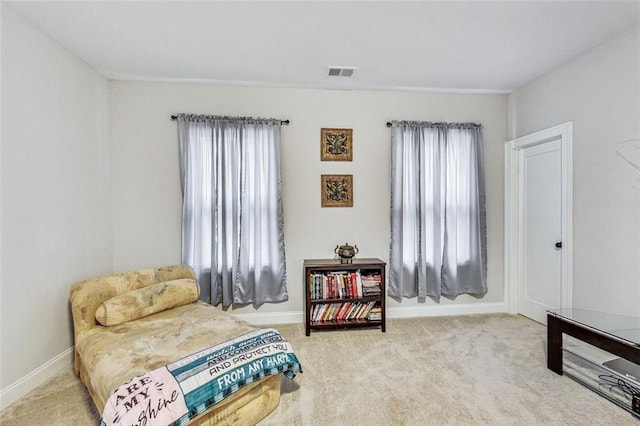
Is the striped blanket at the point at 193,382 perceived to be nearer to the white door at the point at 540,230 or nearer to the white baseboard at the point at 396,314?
the white baseboard at the point at 396,314

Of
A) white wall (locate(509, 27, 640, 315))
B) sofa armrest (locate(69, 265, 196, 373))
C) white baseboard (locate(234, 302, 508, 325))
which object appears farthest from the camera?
white baseboard (locate(234, 302, 508, 325))

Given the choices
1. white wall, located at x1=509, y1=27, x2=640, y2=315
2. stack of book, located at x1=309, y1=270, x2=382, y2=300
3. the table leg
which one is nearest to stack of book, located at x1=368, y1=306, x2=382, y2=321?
stack of book, located at x1=309, y1=270, x2=382, y2=300

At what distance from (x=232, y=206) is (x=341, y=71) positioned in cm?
175

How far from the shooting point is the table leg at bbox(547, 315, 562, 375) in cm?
231

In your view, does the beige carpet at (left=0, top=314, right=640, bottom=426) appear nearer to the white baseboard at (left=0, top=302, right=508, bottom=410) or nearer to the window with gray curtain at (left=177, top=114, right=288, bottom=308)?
the white baseboard at (left=0, top=302, right=508, bottom=410)

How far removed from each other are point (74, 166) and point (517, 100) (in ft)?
14.9

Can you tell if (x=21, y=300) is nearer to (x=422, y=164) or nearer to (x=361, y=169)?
(x=361, y=169)

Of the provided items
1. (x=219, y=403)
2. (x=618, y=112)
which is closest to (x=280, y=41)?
(x=219, y=403)

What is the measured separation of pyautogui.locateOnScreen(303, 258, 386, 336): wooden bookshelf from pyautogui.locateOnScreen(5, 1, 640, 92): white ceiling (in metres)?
1.95

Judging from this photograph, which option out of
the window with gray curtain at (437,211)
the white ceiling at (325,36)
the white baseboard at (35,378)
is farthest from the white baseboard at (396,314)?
the white ceiling at (325,36)

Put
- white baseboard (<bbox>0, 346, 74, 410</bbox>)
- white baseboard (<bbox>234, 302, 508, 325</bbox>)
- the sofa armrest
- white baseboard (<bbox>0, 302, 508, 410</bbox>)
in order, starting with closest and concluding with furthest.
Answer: white baseboard (<bbox>0, 346, 74, 410</bbox>)
the sofa armrest
white baseboard (<bbox>0, 302, 508, 410</bbox>)
white baseboard (<bbox>234, 302, 508, 325</bbox>)

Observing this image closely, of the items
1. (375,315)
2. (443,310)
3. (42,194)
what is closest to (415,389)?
(375,315)

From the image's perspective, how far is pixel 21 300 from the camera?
2150 millimetres

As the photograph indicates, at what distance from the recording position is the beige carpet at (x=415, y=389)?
1.88 metres
